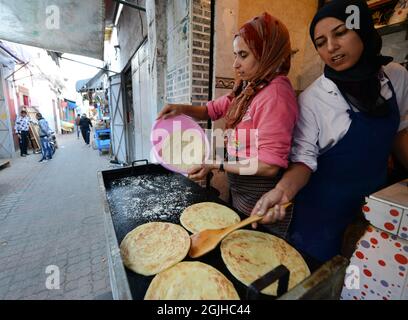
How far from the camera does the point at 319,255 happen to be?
124 cm

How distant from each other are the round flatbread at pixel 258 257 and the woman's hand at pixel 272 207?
0.44 feet

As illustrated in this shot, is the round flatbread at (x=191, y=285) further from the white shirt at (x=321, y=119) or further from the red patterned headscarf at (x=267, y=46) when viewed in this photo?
the red patterned headscarf at (x=267, y=46)

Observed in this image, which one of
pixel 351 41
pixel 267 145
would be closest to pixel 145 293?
pixel 267 145

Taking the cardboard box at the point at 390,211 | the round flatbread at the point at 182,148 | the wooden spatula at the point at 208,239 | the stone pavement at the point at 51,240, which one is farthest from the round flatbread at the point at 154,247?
the stone pavement at the point at 51,240

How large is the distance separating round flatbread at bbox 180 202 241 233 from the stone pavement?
1.29 metres

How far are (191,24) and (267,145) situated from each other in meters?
1.63

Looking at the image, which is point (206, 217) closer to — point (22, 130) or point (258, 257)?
point (258, 257)

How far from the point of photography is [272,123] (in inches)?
39.6

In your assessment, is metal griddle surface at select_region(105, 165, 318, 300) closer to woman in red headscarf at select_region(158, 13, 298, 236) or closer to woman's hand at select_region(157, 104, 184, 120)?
woman in red headscarf at select_region(158, 13, 298, 236)

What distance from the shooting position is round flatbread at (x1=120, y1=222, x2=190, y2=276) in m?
0.88

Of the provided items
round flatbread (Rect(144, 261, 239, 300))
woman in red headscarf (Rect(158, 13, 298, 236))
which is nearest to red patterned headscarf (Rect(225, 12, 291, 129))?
woman in red headscarf (Rect(158, 13, 298, 236))

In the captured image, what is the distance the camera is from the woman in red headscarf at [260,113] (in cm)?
Result: 101

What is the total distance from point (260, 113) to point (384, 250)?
928mm

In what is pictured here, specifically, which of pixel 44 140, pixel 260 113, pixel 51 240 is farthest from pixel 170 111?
pixel 44 140
